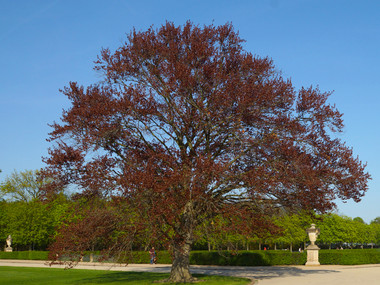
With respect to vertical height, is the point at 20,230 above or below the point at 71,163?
below

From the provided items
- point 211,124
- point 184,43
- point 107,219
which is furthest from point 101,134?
point 184,43

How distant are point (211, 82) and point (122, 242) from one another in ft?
28.8

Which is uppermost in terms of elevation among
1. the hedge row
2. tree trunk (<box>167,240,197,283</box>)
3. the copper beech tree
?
the copper beech tree

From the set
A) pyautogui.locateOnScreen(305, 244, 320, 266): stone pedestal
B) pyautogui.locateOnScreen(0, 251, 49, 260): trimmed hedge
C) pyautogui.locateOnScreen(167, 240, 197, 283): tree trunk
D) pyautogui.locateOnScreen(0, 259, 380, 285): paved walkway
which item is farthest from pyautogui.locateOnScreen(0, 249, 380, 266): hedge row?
pyautogui.locateOnScreen(0, 251, 49, 260): trimmed hedge

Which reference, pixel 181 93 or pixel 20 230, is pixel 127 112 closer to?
pixel 181 93

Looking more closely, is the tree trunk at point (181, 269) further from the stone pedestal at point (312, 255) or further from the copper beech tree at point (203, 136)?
the stone pedestal at point (312, 255)

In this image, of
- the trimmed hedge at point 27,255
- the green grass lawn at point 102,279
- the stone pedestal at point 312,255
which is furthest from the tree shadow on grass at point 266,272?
the trimmed hedge at point 27,255

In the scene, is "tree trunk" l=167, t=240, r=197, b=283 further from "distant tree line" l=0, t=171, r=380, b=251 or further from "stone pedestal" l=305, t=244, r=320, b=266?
"stone pedestal" l=305, t=244, r=320, b=266

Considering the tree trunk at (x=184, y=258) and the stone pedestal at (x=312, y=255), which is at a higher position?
the tree trunk at (x=184, y=258)

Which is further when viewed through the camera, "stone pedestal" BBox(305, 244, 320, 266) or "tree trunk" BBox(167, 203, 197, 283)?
"stone pedestal" BBox(305, 244, 320, 266)

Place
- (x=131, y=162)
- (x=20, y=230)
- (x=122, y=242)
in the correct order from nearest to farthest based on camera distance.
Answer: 1. (x=122, y=242)
2. (x=131, y=162)
3. (x=20, y=230)

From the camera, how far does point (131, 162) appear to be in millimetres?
20484

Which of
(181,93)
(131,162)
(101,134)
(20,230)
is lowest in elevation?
(20,230)

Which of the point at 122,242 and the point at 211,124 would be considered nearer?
the point at 122,242
